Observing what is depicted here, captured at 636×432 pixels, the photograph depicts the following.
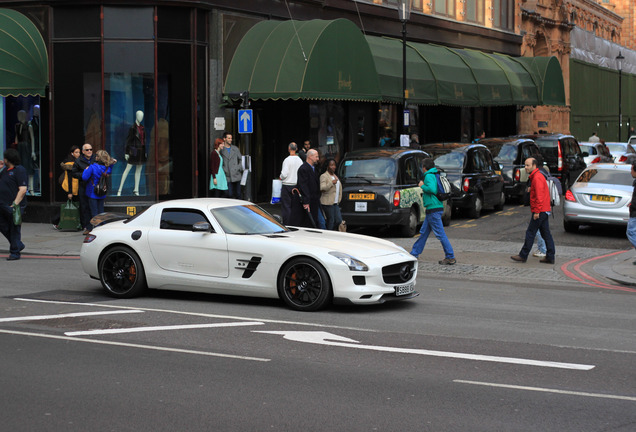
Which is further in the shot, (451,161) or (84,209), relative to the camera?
(451,161)

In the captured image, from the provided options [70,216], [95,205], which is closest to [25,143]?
[70,216]

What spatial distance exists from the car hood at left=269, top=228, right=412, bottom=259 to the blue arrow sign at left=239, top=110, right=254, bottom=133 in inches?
375

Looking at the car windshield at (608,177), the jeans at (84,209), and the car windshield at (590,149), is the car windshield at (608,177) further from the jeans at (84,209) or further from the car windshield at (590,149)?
the car windshield at (590,149)

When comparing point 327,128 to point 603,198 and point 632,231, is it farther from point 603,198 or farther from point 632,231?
point 632,231

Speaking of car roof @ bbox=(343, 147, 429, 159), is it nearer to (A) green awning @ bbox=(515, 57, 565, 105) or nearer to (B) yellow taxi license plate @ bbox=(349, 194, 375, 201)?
(B) yellow taxi license plate @ bbox=(349, 194, 375, 201)

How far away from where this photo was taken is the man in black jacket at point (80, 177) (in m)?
19.9

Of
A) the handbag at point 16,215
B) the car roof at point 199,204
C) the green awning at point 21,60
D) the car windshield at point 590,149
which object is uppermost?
the green awning at point 21,60

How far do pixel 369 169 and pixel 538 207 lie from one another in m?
5.24

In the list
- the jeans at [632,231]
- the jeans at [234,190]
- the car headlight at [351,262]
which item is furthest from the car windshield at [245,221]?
the jeans at [234,190]

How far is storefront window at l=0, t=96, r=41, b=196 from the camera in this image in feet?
76.3

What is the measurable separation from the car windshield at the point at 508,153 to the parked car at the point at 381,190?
7353 millimetres

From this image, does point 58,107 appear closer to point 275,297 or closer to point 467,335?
point 275,297

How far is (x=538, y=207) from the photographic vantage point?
15570 mm

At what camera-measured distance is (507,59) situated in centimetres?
4091
